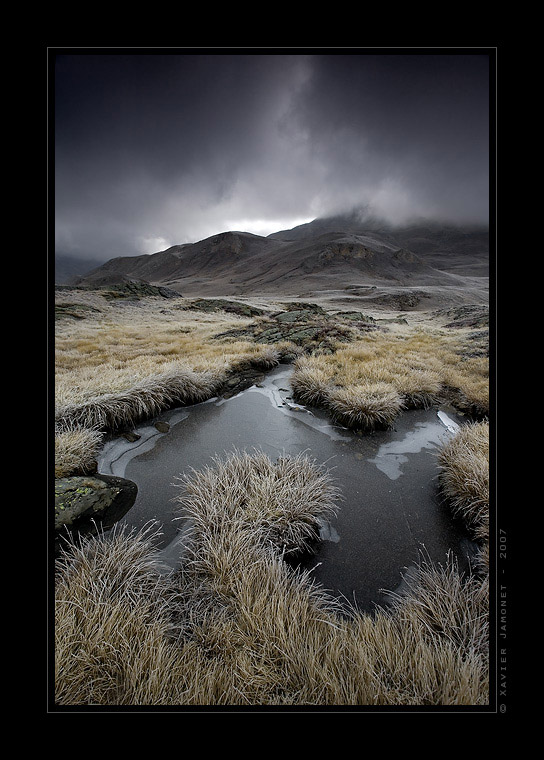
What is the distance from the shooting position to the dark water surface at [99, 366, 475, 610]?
1780 mm

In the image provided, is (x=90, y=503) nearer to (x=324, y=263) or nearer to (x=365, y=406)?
(x=365, y=406)

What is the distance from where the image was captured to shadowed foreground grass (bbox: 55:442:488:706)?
103 centimetres

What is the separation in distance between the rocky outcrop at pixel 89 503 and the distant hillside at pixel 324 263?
92.9m

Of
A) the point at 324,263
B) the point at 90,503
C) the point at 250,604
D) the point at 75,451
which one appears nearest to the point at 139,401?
the point at 75,451

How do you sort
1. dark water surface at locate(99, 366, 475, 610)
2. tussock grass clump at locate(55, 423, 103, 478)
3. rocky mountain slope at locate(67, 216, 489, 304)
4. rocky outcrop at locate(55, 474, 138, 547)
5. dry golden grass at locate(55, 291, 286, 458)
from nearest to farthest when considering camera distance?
dark water surface at locate(99, 366, 475, 610) → rocky outcrop at locate(55, 474, 138, 547) → tussock grass clump at locate(55, 423, 103, 478) → dry golden grass at locate(55, 291, 286, 458) → rocky mountain slope at locate(67, 216, 489, 304)

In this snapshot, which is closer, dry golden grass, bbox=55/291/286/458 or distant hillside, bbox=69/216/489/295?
dry golden grass, bbox=55/291/286/458

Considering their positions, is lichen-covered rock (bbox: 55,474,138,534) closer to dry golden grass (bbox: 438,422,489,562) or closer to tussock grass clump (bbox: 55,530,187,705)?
tussock grass clump (bbox: 55,530,187,705)

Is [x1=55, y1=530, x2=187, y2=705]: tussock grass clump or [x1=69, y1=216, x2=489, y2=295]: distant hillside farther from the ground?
[x1=69, y1=216, x2=489, y2=295]: distant hillside

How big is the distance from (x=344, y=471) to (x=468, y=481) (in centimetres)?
106

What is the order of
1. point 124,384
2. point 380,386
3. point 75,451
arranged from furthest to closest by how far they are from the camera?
point 380,386
point 124,384
point 75,451

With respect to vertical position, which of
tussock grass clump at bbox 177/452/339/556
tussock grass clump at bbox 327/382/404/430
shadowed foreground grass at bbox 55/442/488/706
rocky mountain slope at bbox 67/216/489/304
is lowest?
shadowed foreground grass at bbox 55/442/488/706

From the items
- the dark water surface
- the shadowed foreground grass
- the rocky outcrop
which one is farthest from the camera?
the rocky outcrop

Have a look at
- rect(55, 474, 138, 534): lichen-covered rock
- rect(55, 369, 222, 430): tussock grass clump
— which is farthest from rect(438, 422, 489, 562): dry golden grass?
rect(55, 369, 222, 430): tussock grass clump

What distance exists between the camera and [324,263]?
403 feet
